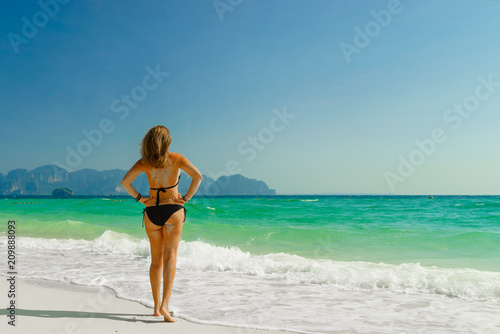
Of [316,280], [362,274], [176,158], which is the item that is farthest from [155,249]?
[362,274]

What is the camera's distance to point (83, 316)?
4152 mm

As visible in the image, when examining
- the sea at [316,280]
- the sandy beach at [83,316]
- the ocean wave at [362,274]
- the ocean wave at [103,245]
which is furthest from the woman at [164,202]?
the ocean wave at [103,245]

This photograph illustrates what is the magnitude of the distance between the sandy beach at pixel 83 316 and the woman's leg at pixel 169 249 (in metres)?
0.22

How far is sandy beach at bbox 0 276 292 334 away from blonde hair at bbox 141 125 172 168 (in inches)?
70.7

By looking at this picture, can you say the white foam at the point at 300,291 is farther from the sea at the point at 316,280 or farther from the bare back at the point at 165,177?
the bare back at the point at 165,177

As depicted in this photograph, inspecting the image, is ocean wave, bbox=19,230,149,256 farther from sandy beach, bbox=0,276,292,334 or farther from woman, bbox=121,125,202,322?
woman, bbox=121,125,202,322

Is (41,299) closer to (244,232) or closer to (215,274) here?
(215,274)

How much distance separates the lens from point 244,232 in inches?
556

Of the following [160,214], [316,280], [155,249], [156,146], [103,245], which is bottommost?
[103,245]

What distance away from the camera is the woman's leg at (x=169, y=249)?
3918 millimetres

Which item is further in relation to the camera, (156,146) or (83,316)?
(83,316)

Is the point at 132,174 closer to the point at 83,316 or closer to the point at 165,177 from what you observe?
the point at 165,177

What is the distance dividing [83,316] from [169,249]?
1.37 metres

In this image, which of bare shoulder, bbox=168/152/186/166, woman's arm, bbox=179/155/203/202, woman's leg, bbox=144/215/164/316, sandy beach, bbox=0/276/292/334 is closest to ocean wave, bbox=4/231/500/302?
sandy beach, bbox=0/276/292/334
